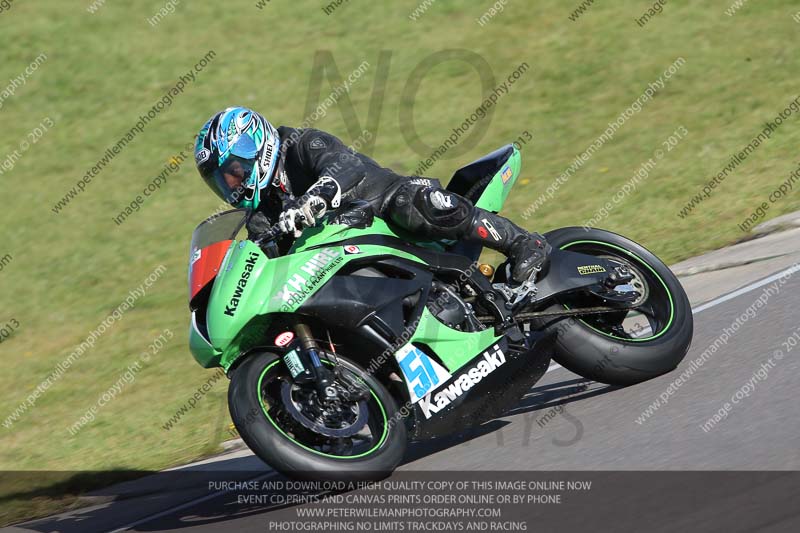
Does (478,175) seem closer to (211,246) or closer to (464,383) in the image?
(464,383)

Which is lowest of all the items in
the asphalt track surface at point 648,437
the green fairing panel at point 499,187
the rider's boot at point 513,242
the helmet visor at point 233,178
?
the asphalt track surface at point 648,437

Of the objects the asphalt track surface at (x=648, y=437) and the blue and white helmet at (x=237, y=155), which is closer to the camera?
the asphalt track surface at (x=648, y=437)

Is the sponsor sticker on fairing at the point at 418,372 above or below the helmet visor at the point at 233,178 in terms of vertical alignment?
below

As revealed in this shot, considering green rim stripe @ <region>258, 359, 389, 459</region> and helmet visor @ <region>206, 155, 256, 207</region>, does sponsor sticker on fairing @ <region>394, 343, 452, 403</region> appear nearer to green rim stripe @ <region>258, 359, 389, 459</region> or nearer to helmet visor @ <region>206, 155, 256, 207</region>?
green rim stripe @ <region>258, 359, 389, 459</region>

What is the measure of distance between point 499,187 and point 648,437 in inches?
71.9

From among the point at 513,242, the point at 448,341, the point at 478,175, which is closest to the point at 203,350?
the point at 448,341

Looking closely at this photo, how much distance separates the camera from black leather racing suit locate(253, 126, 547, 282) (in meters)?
5.76

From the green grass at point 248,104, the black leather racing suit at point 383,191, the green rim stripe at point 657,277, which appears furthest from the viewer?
the green grass at point 248,104

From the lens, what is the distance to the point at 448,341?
18.4 ft

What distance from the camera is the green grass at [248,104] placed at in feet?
30.8

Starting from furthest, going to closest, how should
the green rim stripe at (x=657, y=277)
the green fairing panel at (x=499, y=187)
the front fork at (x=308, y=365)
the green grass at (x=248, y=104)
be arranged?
the green grass at (x=248, y=104) < the green fairing panel at (x=499, y=187) < the green rim stripe at (x=657, y=277) < the front fork at (x=308, y=365)

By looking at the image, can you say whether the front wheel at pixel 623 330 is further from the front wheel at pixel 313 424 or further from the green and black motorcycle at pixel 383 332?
the front wheel at pixel 313 424

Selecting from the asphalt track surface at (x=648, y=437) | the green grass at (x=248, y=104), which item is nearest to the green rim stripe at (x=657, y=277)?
the asphalt track surface at (x=648, y=437)

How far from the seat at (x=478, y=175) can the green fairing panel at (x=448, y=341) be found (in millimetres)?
992
